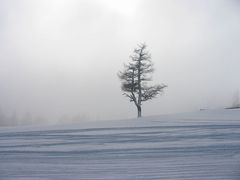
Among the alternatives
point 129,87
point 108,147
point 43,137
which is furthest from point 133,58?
point 108,147

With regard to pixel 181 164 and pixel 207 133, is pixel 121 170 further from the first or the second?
pixel 207 133

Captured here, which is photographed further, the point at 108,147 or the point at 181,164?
the point at 108,147

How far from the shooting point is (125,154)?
285 inches

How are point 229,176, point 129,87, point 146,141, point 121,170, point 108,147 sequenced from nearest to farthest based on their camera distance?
point 229,176
point 121,170
point 108,147
point 146,141
point 129,87

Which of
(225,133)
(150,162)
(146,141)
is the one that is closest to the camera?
(150,162)

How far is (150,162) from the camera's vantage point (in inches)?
257

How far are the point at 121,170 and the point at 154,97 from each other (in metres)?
20.5

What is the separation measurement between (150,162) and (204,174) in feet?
3.66

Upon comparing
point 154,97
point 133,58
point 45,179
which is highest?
point 133,58

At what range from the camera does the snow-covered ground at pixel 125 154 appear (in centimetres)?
581

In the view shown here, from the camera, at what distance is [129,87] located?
86.2ft

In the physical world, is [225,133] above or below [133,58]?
below

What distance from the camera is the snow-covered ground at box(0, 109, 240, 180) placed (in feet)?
19.1

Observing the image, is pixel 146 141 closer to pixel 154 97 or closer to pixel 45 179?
pixel 45 179
